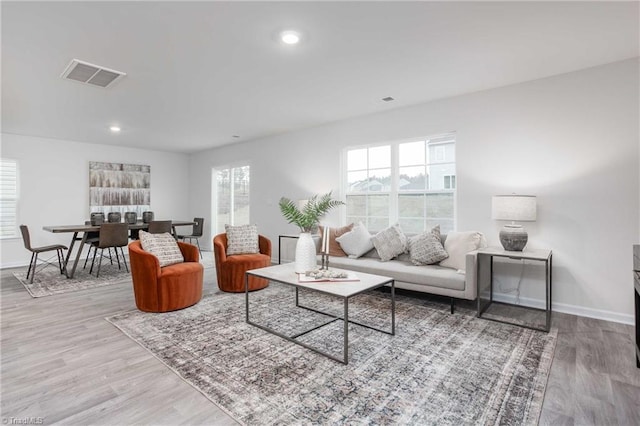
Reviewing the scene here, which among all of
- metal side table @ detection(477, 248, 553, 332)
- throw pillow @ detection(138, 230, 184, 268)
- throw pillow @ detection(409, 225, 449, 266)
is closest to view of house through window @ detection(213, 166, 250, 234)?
throw pillow @ detection(138, 230, 184, 268)

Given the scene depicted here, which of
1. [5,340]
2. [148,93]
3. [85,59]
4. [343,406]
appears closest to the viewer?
[343,406]

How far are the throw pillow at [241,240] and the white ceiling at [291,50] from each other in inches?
68.4

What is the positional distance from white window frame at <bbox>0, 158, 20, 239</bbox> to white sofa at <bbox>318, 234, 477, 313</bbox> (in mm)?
6288

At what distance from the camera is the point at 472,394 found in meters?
1.96

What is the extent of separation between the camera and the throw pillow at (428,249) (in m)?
3.71

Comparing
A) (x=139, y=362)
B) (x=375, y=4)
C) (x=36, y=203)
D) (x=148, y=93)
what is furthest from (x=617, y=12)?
(x=36, y=203)

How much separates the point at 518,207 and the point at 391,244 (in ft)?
4.79

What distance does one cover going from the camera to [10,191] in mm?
6070

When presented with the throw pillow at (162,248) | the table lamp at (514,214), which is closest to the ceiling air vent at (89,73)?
the throw pillow at (162,248)

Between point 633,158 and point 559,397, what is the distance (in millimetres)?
2523

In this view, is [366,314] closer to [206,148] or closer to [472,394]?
[472,394]

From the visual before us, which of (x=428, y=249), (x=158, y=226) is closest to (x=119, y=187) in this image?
(x=158, y=226)

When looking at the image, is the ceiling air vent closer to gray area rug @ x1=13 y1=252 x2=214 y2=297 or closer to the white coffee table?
the white coffee table

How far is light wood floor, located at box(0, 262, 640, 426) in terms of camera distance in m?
1.77
